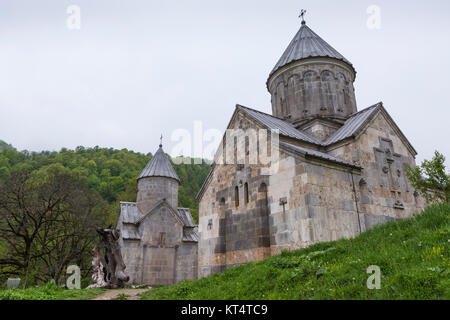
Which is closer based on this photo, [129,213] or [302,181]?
[302,181]

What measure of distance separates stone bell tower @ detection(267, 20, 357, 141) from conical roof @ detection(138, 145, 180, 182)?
9.58 meters

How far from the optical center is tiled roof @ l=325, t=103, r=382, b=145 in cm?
1071

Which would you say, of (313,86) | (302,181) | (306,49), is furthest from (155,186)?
(302,181)

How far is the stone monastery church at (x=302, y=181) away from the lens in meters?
8.49

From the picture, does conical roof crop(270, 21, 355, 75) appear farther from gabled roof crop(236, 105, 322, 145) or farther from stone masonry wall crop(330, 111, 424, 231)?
stone masonry wall crop(330, 111, 424, 231)

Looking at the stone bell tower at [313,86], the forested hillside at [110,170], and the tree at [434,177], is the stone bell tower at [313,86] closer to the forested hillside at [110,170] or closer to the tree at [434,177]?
the tree at [434,177]

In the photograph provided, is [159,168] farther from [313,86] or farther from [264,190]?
[264,190]

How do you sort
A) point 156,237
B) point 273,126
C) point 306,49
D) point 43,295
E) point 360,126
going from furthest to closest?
point 156,237 < point 306,49 < point 273,126 < point 360,126 < point 43,295

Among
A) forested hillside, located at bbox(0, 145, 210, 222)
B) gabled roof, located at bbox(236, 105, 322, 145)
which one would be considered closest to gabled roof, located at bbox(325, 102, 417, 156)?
gabled roof, located at bbox(236, 105, 322, 145)

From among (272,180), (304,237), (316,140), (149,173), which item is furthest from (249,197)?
(149,173)

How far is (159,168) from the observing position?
21406 mm

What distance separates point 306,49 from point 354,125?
517 cm

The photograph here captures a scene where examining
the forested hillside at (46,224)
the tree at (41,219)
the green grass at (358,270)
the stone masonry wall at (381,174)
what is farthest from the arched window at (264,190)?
the tree at (41,219)
